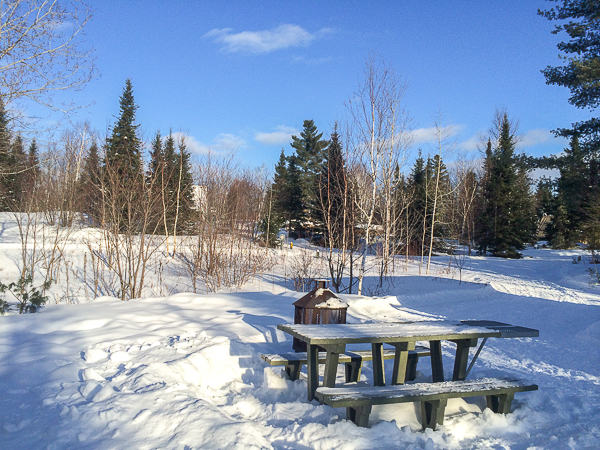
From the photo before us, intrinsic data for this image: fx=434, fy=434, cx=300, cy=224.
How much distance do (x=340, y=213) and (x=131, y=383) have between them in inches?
417

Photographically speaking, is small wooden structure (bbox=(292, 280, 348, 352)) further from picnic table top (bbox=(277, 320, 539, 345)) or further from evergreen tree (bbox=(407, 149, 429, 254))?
evergreen tree (bbox=(407, 149, 429, 254))

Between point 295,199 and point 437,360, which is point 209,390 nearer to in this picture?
point 437,360

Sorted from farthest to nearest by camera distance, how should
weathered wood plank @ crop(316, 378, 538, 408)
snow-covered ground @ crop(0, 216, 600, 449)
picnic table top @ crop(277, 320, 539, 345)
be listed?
picnic table top @ crop(277, 320, 539, 345) → weathered wood plank @ crop(316, 378, 538, 408) → snow-covered ground @ crop(0, 216, 600, 449)

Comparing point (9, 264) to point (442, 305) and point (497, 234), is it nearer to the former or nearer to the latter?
point (442, 305)

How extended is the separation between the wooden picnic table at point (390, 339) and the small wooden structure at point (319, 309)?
1048 millimetres

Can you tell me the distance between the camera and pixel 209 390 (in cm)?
427

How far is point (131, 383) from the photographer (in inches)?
150

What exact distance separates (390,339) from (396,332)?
0.23 meters

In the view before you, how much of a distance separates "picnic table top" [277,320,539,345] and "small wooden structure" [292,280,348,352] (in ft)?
3.42

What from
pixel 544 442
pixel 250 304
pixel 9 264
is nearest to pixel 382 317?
pixel 250 304

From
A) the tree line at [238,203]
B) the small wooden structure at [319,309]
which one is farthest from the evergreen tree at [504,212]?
the small wooden structure at [319,309]

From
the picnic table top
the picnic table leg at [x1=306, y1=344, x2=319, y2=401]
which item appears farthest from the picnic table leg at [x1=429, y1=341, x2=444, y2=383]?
the picnic table leg at [x1=306, y1=344, x2=319, y2=401]

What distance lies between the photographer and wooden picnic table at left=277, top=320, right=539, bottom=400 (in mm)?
3885

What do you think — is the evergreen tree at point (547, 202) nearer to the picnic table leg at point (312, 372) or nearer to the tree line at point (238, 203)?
the tree line at point (238, 203)
